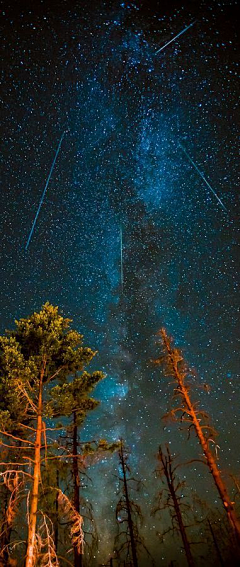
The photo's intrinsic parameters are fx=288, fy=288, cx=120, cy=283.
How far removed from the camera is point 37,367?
1081 cm

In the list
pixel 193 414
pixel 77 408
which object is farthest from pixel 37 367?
pixel 193 414

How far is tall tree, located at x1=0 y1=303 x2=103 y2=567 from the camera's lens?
9.66 metres

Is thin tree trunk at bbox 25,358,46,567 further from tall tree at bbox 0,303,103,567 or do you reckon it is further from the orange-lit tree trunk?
the orange-lit tree trunk

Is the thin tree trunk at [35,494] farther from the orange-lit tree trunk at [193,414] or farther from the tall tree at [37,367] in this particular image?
the orange-lit tree trunk at [193,414]

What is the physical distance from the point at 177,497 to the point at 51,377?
10536 mm

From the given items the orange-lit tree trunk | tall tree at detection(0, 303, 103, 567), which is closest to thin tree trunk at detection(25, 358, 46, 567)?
tall tree at detection(0, 303, 103, 567)

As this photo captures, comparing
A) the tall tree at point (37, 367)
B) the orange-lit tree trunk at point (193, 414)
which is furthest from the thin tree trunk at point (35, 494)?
the orange-lit tree trunk at point (193, 414)

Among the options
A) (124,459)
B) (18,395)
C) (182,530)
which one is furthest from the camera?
(124,459)

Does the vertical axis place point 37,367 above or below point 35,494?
above

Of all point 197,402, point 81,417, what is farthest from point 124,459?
point 197,402

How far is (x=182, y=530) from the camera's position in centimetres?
1498

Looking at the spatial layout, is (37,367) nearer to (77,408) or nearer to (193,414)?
(77,408)

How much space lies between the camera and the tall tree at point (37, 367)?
966cm

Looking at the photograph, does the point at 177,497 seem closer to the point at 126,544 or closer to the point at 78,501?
the point at 126,544
